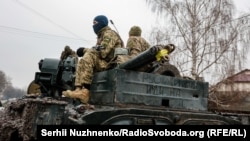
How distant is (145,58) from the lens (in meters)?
3.72

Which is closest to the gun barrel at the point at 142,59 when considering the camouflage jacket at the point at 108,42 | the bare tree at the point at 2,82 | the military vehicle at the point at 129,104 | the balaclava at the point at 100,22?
the military vehicle at the point at 129,104

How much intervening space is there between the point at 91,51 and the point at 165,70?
3.38ft

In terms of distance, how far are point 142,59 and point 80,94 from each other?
3.27 feet

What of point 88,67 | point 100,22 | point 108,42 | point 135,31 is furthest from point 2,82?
point 88,67

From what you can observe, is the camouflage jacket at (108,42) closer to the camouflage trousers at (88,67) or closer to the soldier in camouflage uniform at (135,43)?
the camouflage trousers at (88,67)

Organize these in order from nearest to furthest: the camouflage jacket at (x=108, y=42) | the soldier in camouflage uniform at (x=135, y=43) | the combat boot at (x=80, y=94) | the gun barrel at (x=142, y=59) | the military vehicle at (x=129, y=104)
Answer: the military vehicle at (x=129, y=104) → the gun barrel at (x=142, y=59) → the combat boot at (x=80, y=94) → the camouflage jacket at (x=108, y=42) → the soldier in camouflage uniform at (x=135, y=43)

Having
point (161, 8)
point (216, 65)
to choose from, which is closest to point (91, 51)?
point (216, 65)

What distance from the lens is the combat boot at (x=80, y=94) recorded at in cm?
413

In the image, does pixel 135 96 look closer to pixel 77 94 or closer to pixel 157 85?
pixel 157 85

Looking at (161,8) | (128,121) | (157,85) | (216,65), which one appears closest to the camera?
(128,121)

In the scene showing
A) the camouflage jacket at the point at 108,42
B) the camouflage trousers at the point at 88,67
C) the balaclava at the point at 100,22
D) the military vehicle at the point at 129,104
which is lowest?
the military vehicle at the point at 129,104

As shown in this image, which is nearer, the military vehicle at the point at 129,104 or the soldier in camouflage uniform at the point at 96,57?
the military vehicle at the point at 129,104

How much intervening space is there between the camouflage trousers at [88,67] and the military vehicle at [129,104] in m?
0.11

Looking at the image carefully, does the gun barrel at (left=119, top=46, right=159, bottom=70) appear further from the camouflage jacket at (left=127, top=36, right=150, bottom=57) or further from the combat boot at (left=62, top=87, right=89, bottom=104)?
the camouflage jacket at (left=127, top=36, right=150, bottom=57)
